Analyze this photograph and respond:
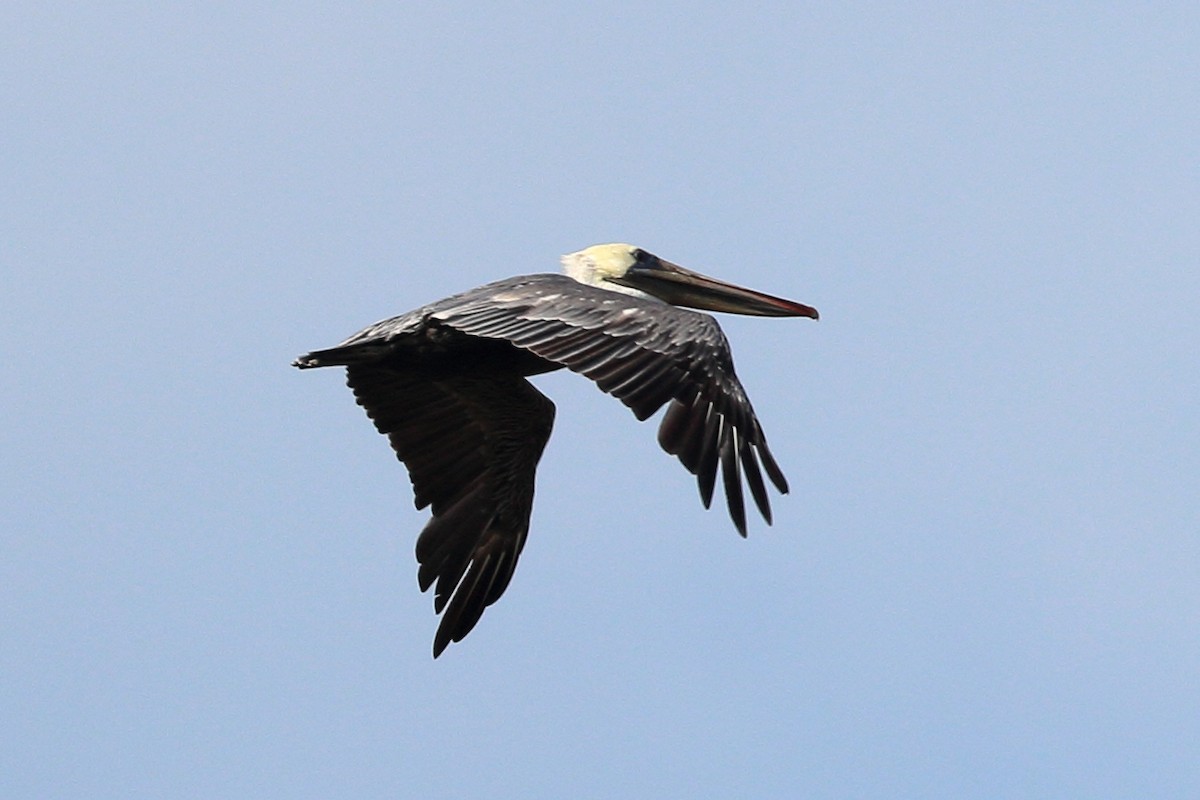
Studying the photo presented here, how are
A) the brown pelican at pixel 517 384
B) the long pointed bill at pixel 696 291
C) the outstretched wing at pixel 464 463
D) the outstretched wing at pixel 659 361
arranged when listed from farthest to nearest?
1. the long pointed bill at pixel 696 291
2. the outstretched wing at pixel 464 463
3. the brown pelican at pixel 517 384
4. the outstretched wing at pixel 659 361

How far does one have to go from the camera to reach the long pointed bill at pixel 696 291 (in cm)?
1409

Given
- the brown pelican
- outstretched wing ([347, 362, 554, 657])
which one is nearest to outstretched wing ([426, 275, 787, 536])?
the brown pelican

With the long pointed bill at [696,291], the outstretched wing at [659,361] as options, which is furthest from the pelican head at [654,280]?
the outstretched wing at [659,361]

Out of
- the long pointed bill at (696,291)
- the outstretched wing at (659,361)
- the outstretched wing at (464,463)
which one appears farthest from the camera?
the long pointed bill at (696,291)

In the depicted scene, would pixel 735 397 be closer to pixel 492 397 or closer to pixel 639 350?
pixel 639 350

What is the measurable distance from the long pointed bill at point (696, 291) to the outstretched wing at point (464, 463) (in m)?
1.28

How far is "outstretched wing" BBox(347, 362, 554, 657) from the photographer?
1339 centimetres

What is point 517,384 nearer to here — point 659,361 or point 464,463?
point 464,463

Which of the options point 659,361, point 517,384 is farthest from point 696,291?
point 659,361

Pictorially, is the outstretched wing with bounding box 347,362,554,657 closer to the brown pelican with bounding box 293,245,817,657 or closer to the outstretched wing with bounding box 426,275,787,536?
the brown pelican with bounding box 293,245,817,657

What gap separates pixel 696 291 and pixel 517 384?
1576 mm

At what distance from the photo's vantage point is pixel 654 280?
14.4 metres

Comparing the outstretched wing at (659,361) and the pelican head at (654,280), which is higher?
the pelican head at (654,280)

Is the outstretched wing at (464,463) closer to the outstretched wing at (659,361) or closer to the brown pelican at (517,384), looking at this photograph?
the brown pelican at (517,384)
